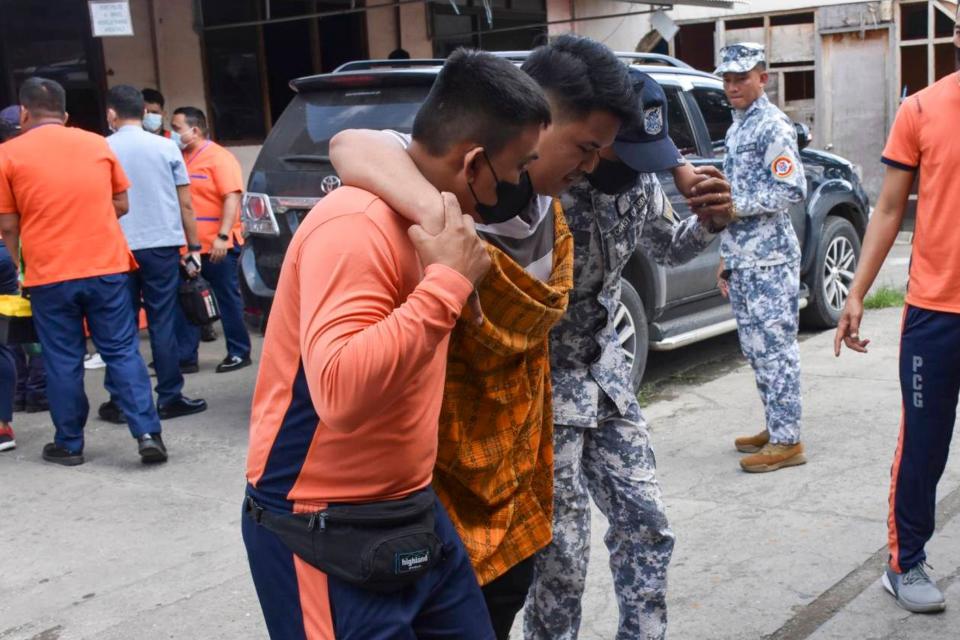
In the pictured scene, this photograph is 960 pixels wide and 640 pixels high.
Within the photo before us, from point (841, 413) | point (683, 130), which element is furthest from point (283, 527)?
point (683, 130)

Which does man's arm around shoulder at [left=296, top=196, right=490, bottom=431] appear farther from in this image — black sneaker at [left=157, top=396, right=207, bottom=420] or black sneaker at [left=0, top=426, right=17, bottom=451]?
black sneaker at [left=157, top=396, right=207, bottom=420]

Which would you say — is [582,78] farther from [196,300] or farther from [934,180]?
[196,300]

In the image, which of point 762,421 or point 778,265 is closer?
point 778,265

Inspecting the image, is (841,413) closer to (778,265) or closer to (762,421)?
(762,421)

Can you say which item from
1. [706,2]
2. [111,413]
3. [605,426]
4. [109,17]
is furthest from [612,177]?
[706,2]

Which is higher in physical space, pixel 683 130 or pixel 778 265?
pixel 683 130

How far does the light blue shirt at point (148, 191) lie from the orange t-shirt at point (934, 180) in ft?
14.4

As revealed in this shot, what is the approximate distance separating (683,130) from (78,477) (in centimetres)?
401

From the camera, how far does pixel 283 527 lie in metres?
2.18

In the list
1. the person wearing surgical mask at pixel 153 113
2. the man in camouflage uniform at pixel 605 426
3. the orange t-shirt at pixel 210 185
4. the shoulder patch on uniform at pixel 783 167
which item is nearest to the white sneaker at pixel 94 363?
the orange t-shirt at pixel 210 185

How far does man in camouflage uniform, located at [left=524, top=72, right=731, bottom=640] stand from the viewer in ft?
10.2

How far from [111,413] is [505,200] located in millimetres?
5371

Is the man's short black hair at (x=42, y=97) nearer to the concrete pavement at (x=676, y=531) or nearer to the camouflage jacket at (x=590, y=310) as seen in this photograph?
the concrete pavement at (x=676, y=531)

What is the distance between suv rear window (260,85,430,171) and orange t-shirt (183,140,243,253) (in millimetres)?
1682
